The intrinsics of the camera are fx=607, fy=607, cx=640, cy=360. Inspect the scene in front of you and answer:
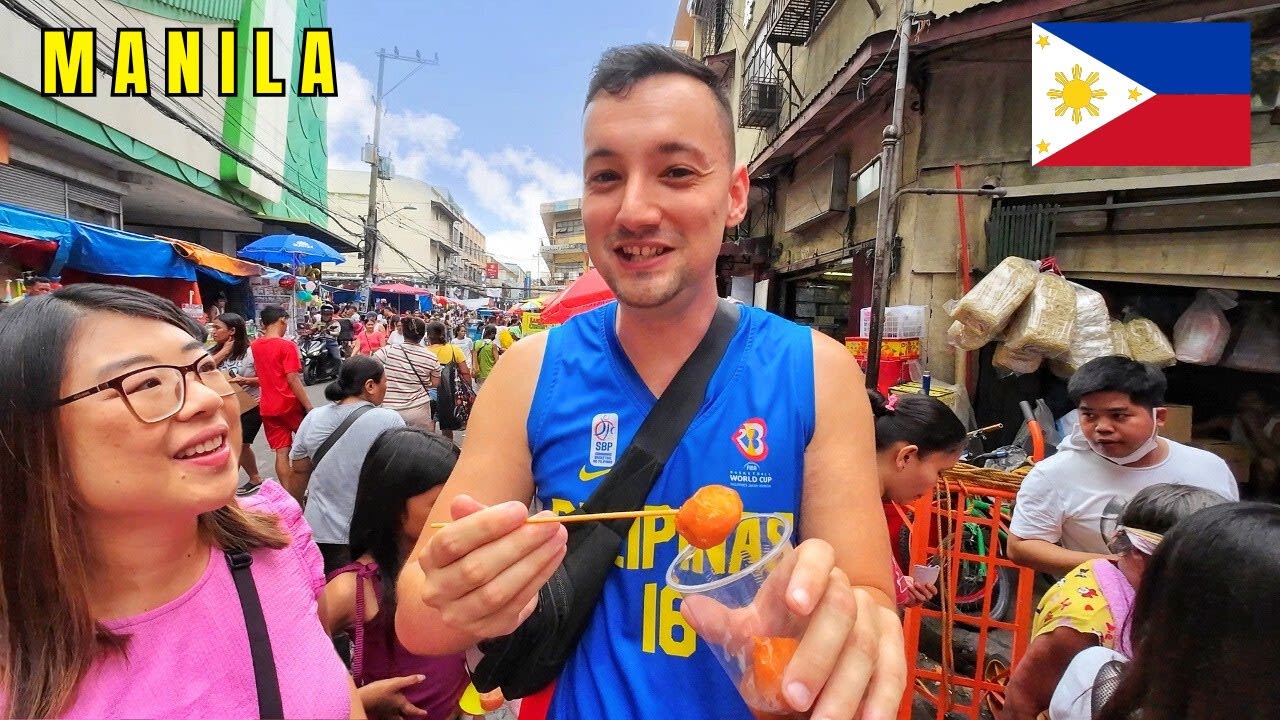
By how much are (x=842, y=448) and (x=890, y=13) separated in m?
8.30

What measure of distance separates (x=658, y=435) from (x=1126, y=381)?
2975 millimetres

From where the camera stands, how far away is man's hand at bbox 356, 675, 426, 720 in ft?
7.20

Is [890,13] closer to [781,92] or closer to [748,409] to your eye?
[781,92]

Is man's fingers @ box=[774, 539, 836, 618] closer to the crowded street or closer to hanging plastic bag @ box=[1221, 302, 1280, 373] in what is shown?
the crowded street

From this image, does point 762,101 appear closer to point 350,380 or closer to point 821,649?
point 350,380

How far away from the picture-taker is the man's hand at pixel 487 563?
106cm

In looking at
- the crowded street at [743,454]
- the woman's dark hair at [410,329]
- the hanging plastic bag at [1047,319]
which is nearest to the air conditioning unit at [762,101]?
the crowded street at [743,454]

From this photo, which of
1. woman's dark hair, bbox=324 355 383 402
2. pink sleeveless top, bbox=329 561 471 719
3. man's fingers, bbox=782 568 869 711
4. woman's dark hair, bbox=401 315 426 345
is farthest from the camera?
woman's dark hair, bbox=401 315 426 345

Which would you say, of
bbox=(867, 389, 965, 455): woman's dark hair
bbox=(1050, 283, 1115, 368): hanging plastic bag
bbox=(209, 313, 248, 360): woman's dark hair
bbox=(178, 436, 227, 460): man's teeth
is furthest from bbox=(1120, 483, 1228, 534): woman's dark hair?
bbox=(209, 313, 248, 360): woman's dark hair

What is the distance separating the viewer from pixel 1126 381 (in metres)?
3.12

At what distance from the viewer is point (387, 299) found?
3738 centimetres

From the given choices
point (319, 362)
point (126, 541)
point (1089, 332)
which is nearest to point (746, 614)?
point (126, 541)

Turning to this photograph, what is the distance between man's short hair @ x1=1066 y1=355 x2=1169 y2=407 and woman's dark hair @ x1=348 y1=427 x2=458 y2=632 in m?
3.32

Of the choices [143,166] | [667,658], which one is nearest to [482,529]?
[667,658]
